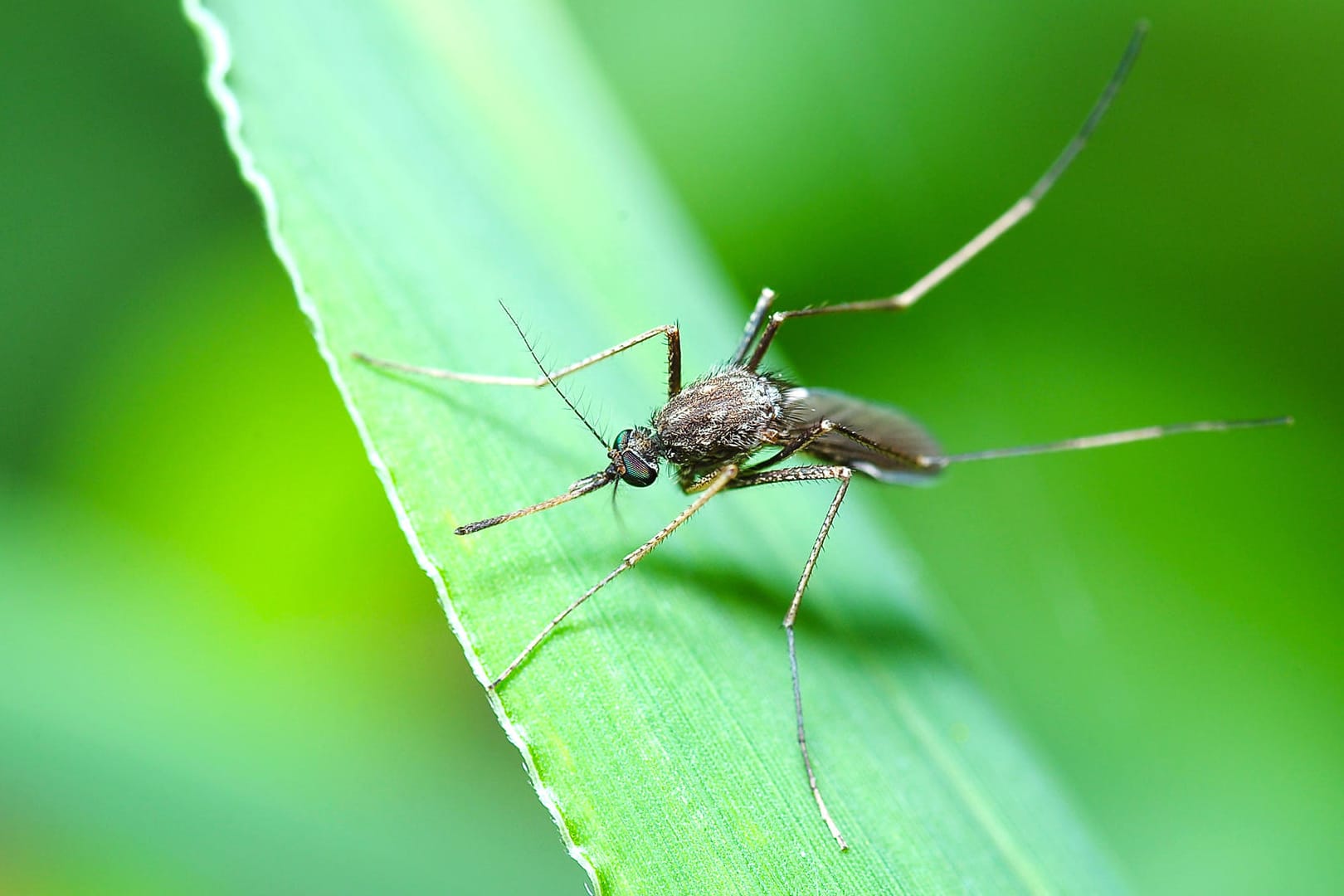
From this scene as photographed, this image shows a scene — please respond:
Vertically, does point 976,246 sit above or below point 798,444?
above

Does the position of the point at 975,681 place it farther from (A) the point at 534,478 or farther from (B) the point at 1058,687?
(A) the point at 534,478

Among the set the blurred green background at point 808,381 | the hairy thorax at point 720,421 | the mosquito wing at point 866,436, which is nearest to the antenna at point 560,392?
the hairy thorax at point 720,421

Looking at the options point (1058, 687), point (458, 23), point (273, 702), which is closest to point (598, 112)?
point (458, 23)

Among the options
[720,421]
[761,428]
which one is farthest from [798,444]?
[720,421]

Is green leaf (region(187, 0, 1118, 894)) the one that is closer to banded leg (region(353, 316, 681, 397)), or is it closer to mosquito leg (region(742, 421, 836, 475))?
banded leg (region(353, 316, 681, 397))

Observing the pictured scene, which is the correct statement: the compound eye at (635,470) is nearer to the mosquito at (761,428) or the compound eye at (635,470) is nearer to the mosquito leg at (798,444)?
the mosquito at (761,428)

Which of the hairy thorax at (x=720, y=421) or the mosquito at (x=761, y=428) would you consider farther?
the hairy thorax at (x=720, y=421)

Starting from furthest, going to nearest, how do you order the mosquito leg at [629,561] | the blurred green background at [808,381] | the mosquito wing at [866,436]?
the mosquito wing at [866,436]
the blurred green background at [808,381]
the mosquito leg at [629,561]

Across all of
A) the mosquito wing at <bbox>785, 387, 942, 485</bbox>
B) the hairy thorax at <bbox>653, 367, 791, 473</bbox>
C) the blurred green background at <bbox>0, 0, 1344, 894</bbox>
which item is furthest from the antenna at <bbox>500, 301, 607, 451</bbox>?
the blurred green background at <bbox>0, 0, 1344, 894</bbox>

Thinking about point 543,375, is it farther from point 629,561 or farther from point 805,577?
point 805,577
